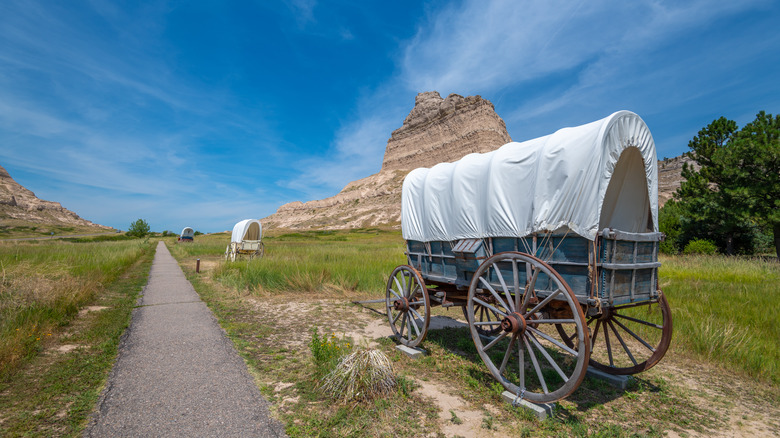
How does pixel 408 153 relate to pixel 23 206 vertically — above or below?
above

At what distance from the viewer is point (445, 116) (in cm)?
13025

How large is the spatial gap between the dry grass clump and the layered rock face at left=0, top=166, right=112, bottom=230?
153439 mm

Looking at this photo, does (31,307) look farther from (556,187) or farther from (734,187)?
(734,187)

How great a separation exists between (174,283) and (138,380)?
10.2m

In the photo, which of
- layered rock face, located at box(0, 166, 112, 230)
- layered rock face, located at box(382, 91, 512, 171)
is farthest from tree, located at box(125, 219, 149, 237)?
layered rock face, located at box(382, 91, 512, 171)

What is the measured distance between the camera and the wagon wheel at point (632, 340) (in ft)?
12.5

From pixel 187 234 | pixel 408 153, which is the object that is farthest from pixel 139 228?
pixel 408 153

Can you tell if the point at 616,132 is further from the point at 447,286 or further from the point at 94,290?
the point at 94,290

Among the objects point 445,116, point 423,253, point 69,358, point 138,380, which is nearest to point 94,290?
point 69,358

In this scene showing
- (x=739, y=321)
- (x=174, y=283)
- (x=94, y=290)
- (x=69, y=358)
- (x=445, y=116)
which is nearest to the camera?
(x=69, y=358)

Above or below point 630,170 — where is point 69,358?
below

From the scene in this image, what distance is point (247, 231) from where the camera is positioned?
933 inches

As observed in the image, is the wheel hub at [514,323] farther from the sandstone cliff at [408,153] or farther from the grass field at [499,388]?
the sandstone cliff at [408,153]

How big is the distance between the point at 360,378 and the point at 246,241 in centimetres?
2065
